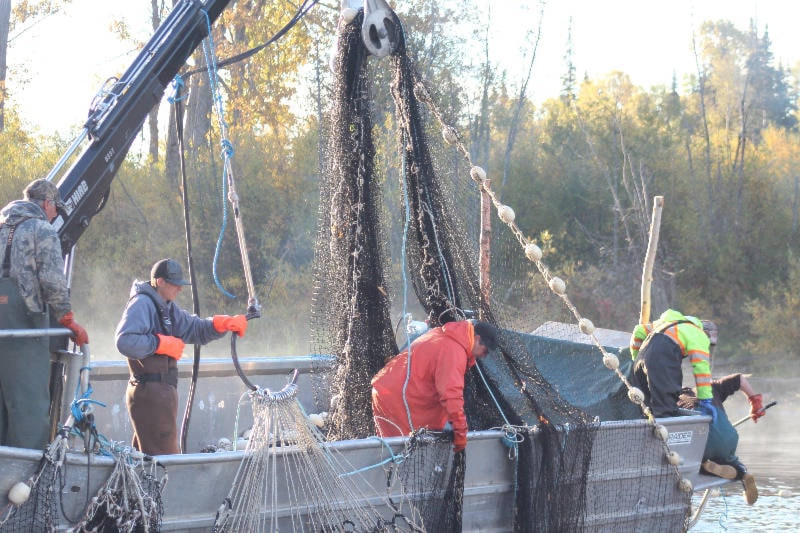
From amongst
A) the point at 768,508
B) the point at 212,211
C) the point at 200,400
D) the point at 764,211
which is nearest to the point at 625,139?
the point at 764,211

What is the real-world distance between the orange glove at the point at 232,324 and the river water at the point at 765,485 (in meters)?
5.05

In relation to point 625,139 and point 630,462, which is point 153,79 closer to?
point 630,462

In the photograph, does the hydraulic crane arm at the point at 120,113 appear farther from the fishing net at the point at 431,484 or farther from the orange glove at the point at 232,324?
the fishing net at the point at 431,484

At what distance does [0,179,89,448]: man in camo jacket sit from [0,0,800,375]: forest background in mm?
12820

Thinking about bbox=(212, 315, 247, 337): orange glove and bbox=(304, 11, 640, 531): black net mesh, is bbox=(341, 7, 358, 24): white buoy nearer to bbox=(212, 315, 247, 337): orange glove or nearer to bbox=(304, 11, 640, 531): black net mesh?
bbox=(304, 11, 640, 531): black net mesh

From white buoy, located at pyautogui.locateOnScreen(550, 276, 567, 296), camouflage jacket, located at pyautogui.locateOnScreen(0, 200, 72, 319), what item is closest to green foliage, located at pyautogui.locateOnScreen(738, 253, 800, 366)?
white buoy, located at pyautogui.locateOnScreen(550, 276, 567, 296)

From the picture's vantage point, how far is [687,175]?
27547mm

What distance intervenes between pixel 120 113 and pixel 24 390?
8.36ft

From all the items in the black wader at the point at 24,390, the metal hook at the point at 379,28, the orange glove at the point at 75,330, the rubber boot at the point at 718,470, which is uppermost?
the metal hook at the point at 379,28

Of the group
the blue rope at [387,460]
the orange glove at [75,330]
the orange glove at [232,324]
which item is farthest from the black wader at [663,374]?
the orange glove at [75,330]

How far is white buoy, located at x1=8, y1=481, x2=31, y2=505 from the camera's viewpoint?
192 inches

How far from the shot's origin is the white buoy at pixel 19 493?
4.89 metres

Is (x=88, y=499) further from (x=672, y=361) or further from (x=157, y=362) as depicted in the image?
(x=672, y=361)

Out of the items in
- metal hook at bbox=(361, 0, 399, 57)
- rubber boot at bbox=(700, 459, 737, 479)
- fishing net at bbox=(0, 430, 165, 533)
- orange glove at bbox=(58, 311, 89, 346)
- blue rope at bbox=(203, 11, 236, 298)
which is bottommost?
rubber boot at bbox=(700, 459, 737, 479)
